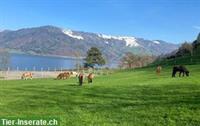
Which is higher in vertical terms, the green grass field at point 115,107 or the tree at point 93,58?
the tree at point 93,58

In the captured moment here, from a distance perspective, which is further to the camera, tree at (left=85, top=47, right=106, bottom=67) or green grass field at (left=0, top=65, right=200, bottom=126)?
tree at (left=85, top=47, right=106, bottom=67)

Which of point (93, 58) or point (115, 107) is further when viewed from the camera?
point (93, 58)

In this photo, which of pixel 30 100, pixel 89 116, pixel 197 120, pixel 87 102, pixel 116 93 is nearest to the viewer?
pixel 197 120

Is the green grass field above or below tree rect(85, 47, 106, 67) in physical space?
below

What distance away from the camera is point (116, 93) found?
93.7 ft

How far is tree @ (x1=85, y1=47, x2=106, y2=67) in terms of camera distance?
510ft

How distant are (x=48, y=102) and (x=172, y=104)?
785cm

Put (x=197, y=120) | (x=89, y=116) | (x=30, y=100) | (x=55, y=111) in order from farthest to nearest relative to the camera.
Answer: (x=30, y=100)
(x=55, y=111)
(x=89, y=116)
(x=197, y=120)

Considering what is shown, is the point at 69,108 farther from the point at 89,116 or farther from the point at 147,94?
the point at 147,94

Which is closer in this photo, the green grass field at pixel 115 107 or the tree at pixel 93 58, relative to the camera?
the green grass field at pixel 115 107

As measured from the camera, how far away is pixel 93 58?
15625 centimetres

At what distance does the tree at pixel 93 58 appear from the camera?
156m

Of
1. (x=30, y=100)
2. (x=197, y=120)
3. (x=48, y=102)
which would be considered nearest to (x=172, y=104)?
(x=197, y=120)

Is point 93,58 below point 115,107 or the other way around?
the other way around
